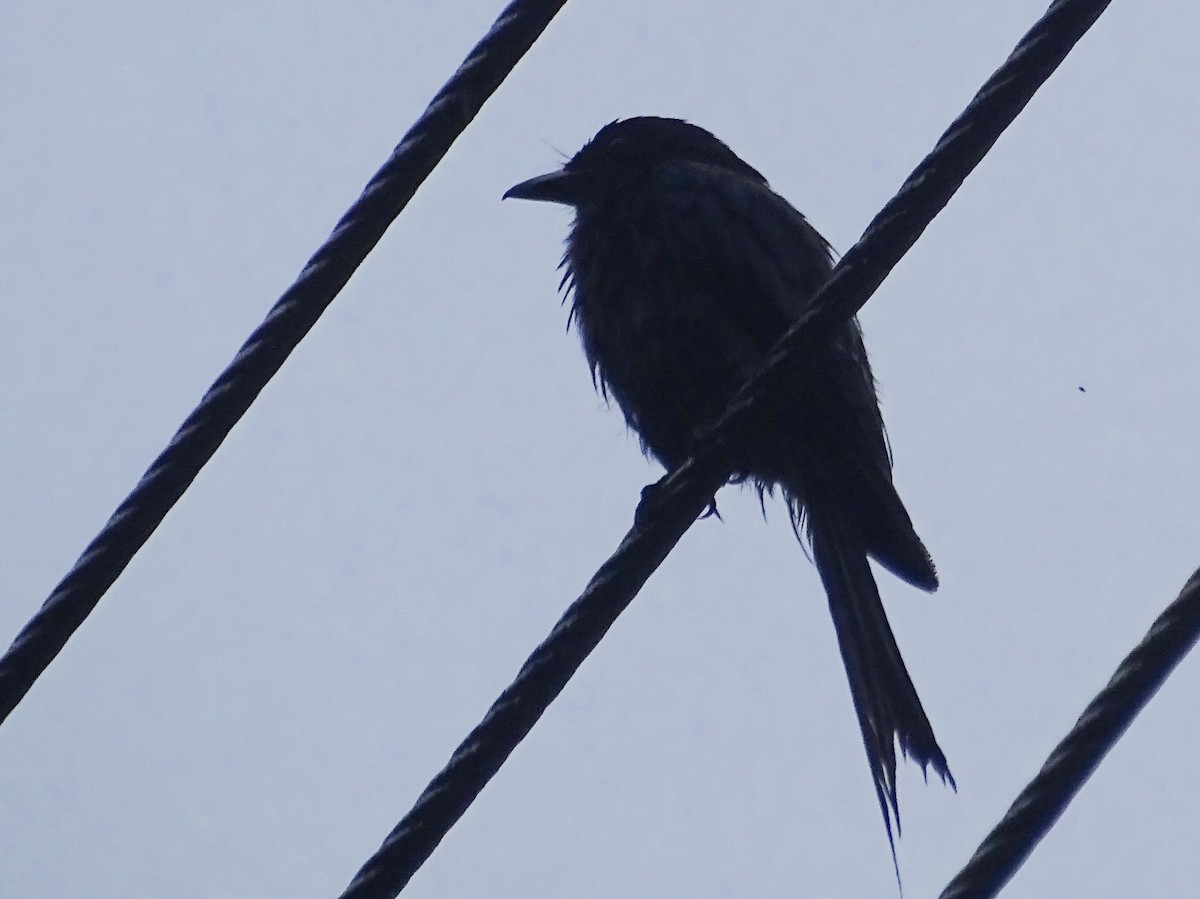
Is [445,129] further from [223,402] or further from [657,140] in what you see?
[657,140]

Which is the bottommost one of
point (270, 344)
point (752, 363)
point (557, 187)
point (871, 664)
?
point (270, 344)

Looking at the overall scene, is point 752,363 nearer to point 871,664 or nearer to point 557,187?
point 871,664

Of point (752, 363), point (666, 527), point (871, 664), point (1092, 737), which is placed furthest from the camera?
point (752, 363)

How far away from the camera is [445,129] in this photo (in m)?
2.15

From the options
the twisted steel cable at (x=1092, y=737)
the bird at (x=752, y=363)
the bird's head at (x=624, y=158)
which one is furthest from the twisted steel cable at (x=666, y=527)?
the bird's head at (x=624, y=158)

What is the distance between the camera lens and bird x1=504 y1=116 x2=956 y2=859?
3.34m

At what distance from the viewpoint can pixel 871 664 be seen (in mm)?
3209

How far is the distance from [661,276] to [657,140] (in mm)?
970

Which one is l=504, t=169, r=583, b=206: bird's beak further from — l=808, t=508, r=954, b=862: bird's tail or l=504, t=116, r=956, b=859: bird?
l=808, t=508, r=954, b=862: bird's tail

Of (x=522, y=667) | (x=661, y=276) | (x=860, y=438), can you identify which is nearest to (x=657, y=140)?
(x=661, y=276)

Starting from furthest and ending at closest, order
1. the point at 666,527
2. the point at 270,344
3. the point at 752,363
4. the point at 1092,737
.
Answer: the point at 752,363 < the point at 666,527 < the point at 270,344 < the point at 1092,737

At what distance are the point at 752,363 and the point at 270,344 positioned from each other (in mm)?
1871

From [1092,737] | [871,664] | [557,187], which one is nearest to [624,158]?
[557,187]

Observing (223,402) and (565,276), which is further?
(565,276)
